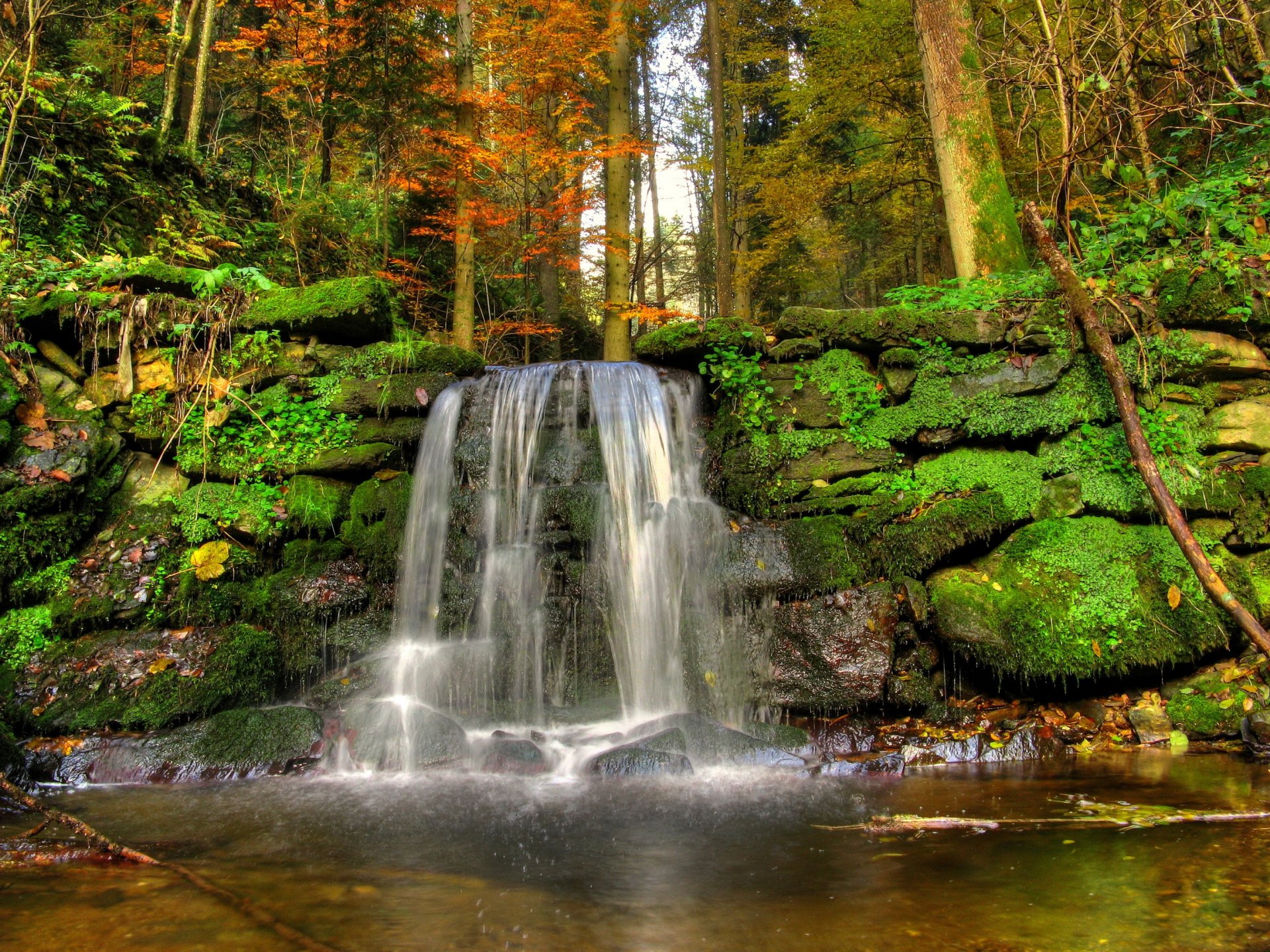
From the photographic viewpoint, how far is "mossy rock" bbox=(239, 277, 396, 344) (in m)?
7.20

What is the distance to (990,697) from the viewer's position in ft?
18.2

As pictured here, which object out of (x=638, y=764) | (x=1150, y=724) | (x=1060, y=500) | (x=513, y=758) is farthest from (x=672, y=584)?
(x=1150, y=724)

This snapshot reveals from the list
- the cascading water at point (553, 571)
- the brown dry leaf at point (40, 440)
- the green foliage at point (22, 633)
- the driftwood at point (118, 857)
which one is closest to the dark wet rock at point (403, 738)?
the cascading water at point (553, 571)

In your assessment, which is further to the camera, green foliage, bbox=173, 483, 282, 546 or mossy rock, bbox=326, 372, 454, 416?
mossy rock, bbox=326, 372, 454, 416

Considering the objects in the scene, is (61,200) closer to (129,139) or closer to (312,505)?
(129,139)

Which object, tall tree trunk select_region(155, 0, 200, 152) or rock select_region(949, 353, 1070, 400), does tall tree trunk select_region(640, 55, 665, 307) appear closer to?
tall tree trunk select_region(155, 0, 200, 152)

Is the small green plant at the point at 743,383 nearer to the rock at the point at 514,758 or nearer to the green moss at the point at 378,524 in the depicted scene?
the green moss at the point at 378,524

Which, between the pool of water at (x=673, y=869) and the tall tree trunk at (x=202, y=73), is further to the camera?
the tall tree trunk at (x=202, y=73)

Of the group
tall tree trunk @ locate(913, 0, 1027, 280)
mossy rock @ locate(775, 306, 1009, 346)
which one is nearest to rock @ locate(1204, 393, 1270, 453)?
mossy rock @ locate(775, 306, 1009, 346)

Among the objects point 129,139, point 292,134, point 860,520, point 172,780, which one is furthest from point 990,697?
point 292,134

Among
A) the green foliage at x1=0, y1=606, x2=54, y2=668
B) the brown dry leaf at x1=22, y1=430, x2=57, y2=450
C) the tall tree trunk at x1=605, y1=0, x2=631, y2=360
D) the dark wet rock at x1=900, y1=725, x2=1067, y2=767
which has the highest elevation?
the tall tree trunk at x1=605, y1=0, x2=631, y2=360

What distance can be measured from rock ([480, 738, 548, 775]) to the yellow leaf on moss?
289cm

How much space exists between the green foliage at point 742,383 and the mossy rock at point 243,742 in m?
4.33

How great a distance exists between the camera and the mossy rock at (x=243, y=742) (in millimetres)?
5051
